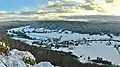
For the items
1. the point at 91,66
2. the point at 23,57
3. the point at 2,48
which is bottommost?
the point at 91,66

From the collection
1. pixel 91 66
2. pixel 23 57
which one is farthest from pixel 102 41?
pixel 23 57

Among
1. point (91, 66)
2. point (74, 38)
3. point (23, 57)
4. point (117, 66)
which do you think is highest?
point (23, 57)

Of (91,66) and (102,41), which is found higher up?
(91,66)

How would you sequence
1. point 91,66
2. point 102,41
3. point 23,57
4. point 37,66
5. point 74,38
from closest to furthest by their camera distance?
point 37,66
point 23,57
point 91,66
point 102,41
point 74,38

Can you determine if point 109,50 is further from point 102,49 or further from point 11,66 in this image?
point 11,66

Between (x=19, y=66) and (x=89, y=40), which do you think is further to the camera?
(x=89, y=40)

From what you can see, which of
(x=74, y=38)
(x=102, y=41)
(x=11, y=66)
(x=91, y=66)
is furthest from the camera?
(x=74, y=38)

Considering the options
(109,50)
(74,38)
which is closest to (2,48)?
(109,50)

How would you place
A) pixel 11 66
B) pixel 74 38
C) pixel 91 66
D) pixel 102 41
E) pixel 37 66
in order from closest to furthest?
1. pixel 11 66
2. pixel 37 66
3. pixel 91 66
4. pixel 102 41
5. pixel 74 38

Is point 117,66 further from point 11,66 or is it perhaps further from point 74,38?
point 74,38
